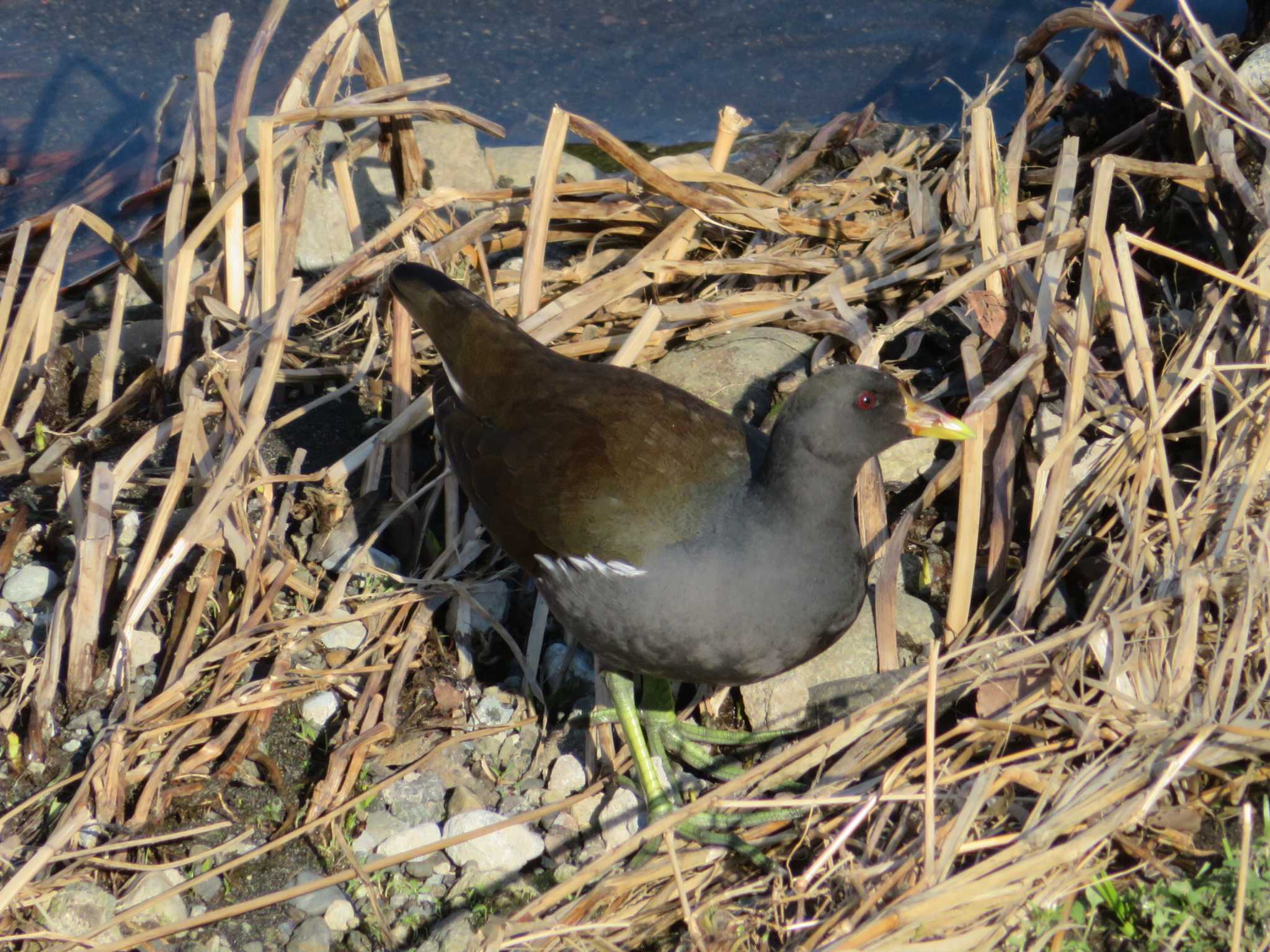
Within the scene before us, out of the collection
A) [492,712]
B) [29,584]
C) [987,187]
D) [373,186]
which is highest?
[987,187]

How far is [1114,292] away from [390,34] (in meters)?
2.22

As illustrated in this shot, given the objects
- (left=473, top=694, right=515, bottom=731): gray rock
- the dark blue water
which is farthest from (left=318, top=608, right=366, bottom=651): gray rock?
the dark blue water

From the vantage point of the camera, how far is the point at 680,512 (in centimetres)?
269

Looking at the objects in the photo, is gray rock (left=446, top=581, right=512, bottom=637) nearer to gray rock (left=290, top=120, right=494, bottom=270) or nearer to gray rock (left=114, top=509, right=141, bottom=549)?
gray rock (left=114, top=509, right=141, bottom=549)

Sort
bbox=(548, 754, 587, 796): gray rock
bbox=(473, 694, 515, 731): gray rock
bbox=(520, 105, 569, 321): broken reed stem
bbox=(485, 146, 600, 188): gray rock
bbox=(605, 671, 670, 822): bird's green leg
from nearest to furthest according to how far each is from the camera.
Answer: bbox=(605, 671, 670, 822): bird's green leg → bbox=(548, 754, 587, 796): gray rock → bbox=(473, 694, 515, 731): gray rock → bbox=(520, 105, 569, 321): broken reed stem → bbox=(485, 146, 600, 188): gray rock

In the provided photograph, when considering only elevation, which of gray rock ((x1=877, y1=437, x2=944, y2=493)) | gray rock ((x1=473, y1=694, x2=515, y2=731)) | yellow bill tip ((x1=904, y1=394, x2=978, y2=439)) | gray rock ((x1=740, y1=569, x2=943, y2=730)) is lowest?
gray rock ((x1=473, y1=694, x2=515, y2=731))

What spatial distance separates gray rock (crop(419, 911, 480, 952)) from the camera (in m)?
2.53

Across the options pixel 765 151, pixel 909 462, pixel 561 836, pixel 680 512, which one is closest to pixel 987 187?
pixel 909 462

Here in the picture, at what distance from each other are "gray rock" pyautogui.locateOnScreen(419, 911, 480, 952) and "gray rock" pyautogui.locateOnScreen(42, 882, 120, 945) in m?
0.63

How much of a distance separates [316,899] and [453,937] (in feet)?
1.05

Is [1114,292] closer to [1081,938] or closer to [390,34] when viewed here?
[1081,938]

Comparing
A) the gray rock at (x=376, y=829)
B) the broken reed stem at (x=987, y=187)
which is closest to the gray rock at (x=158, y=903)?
the gray rock at (x=376, y=829)

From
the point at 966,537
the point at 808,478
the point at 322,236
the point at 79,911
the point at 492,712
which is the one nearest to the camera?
the point at 79,911

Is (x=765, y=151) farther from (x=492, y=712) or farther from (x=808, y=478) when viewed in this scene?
(x=492, y=712)
